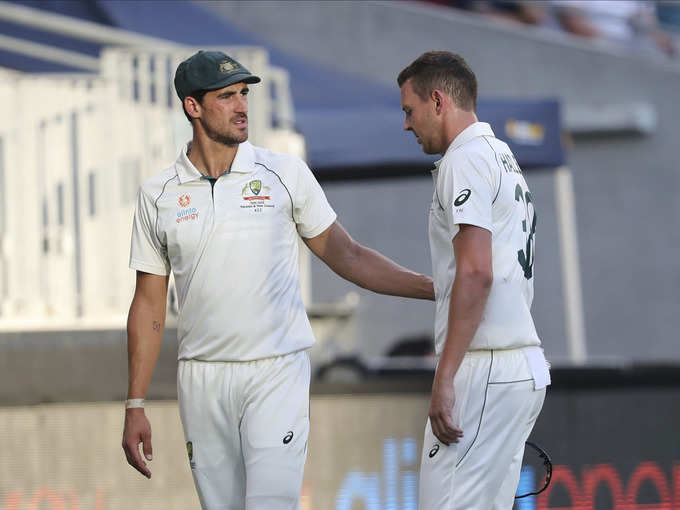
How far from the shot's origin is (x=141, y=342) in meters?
3.62

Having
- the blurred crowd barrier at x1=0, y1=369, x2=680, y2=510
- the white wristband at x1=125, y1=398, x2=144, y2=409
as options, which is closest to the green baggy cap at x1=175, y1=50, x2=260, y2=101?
the white wristband at x1=125, y1=398, x2=144, y2=409

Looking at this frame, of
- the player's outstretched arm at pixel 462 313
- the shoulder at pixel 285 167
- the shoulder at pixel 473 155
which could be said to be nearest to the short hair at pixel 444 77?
the shoulder at pixel 473 155

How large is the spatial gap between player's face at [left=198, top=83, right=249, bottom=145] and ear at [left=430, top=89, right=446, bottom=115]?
2.18 feet

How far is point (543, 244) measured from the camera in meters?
15.9

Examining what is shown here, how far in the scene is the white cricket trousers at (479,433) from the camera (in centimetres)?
313

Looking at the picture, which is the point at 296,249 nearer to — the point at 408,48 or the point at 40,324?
the point at 40,324

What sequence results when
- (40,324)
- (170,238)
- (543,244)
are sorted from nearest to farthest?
(170,238)
(40,324)
(543,244)

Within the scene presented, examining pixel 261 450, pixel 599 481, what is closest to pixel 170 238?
pixel 261 450

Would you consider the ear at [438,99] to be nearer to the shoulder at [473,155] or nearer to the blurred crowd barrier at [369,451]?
the shoulder at [473,155]

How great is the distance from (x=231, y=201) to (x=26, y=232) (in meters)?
2.99

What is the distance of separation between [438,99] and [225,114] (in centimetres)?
72

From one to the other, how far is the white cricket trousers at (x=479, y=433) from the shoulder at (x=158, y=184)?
110 cm

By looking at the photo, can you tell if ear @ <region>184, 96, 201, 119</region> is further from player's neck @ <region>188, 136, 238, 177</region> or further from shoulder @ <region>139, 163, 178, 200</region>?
shoulder @ <region>139, 163, 178, 200</region>

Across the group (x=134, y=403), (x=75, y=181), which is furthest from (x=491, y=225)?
(x=75, y=181)
